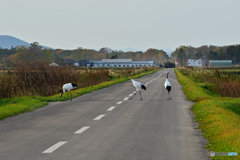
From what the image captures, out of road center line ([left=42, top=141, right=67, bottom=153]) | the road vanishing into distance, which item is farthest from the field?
road center line ([left=42, top=141, right=67, bottom=153])

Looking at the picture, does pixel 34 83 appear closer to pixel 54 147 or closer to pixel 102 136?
pixel 102 136

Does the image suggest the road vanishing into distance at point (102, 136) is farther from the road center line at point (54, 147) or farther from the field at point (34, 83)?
the field at point (34, 83)

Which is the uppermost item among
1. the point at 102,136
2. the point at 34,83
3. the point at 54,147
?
the point at 34,83

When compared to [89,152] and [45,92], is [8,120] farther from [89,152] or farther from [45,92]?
[45,92]

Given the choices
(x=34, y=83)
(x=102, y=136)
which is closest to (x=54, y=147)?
(x=102, y=136)

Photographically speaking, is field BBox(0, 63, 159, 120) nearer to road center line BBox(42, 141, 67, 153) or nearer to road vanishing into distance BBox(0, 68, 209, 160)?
road vanishing into distance BBox(0, 68, 209, 160)

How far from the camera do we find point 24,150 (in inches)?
289

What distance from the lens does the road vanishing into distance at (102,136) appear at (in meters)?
6.93

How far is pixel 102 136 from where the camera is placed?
8.84 meters

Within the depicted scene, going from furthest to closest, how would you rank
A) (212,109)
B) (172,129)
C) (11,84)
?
(11,84)
(212,109)
(172,129)

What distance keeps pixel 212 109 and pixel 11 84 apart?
44.2 ft


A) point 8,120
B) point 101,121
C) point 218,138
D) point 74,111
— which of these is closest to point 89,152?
point 218,138

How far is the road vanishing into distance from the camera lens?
6930 millimetres

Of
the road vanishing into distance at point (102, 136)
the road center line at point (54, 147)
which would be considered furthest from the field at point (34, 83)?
the road center line at point (54, 147)
